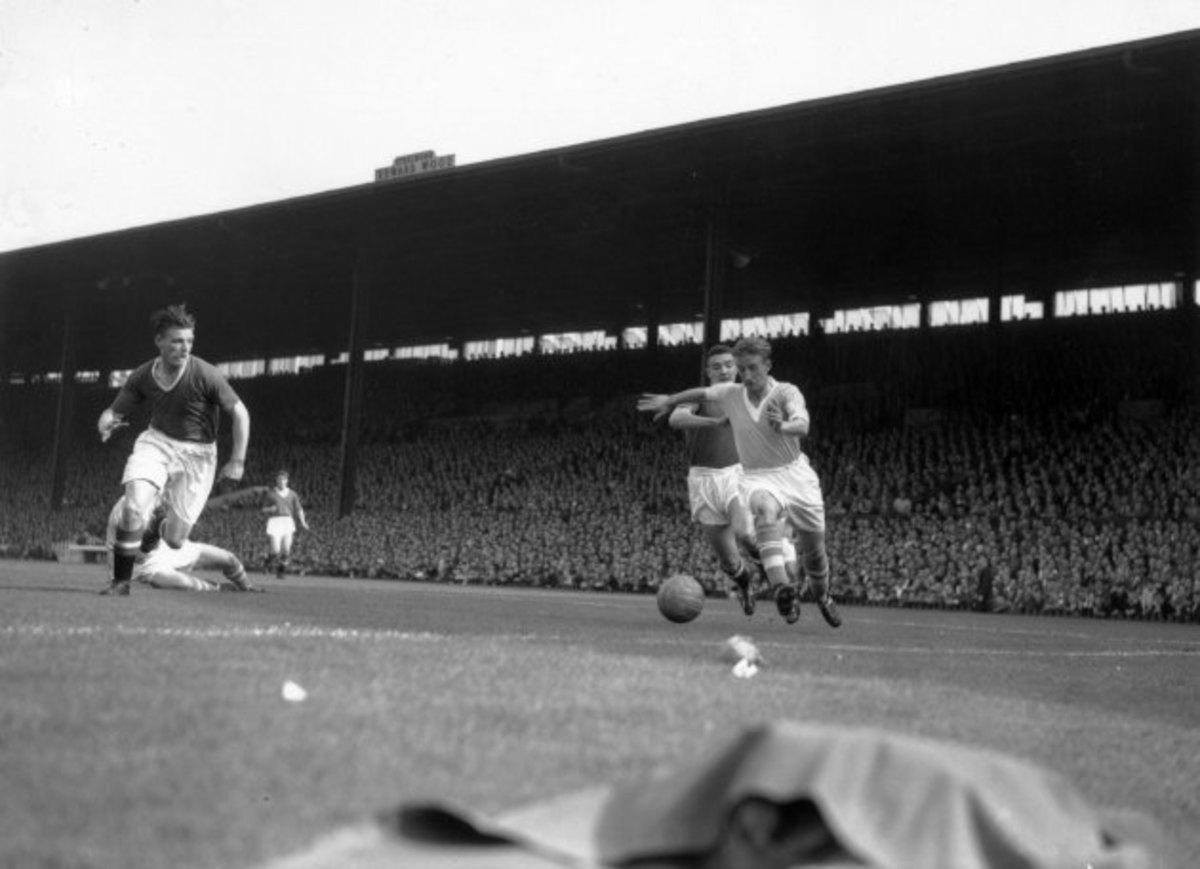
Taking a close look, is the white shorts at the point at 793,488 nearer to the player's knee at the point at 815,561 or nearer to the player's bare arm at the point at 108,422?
the player's knee at the point at 815,561

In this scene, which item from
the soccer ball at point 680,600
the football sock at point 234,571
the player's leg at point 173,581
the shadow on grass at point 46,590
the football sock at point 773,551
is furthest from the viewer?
the football sock at point 234,571

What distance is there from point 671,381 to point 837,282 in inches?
225

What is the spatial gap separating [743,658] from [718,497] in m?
5.91

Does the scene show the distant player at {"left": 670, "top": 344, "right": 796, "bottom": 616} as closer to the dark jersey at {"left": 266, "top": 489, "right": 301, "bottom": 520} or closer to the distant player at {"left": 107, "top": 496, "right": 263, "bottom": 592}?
the distant player at {"left": 107, "top": 496, "right": 263, "bottom": 592}

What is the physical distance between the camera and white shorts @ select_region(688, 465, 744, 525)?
1249cm

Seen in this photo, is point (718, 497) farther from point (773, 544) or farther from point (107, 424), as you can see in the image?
point (107, 424)

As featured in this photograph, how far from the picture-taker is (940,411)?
27.9 metres

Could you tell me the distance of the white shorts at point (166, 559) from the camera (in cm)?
1322

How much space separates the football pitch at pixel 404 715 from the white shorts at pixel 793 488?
214cm

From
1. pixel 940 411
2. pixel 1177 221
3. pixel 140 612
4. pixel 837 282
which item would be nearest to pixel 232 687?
pixel 140 612

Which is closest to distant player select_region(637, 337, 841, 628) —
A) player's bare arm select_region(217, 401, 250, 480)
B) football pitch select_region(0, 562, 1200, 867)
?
football pitch select_region(0, 562, 1200, 867)

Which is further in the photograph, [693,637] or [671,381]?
[671,381]

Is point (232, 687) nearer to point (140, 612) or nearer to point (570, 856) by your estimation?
point (570, 856)

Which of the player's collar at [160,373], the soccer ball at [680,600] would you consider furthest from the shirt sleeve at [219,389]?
the soccer ball at [680,600]
